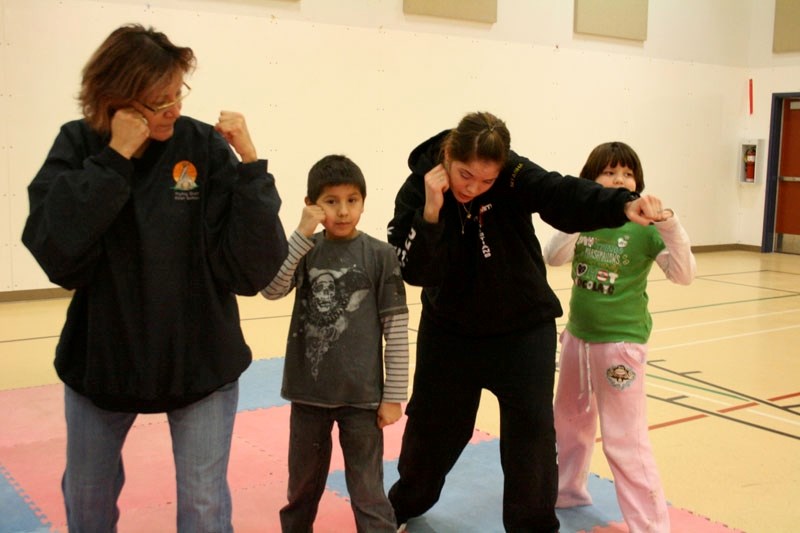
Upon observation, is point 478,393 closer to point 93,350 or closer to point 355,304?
point 355,304

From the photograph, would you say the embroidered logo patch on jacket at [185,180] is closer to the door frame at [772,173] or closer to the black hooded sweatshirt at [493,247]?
the black hooded sweatshirt at [493,247]

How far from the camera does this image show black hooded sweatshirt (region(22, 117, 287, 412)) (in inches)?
87.6

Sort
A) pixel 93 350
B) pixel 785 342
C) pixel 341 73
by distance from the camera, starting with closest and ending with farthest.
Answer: pixel 93 350 → pixel 785 342 → pixel 341 73

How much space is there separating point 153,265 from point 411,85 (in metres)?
8.78

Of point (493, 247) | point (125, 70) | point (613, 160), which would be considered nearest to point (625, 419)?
point (493, 247)

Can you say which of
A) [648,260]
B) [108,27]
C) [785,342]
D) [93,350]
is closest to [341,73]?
[108,27]

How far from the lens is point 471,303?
313cm

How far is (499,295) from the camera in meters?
3.10

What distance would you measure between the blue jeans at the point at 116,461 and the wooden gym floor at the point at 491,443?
1250 mm

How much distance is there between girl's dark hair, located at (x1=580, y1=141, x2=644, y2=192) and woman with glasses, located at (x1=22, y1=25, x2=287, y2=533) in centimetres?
173

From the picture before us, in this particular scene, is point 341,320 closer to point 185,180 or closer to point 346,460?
point 346,460

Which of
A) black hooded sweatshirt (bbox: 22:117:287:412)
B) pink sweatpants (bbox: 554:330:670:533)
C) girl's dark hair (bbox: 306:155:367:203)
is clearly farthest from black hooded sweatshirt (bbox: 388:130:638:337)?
black hooded sweatshirt (bbox: 22:117:287:412)

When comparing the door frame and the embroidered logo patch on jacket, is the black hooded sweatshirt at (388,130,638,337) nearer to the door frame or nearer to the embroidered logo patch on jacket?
the embroidered logo patch on jacket

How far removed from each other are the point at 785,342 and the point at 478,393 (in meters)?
4.91
